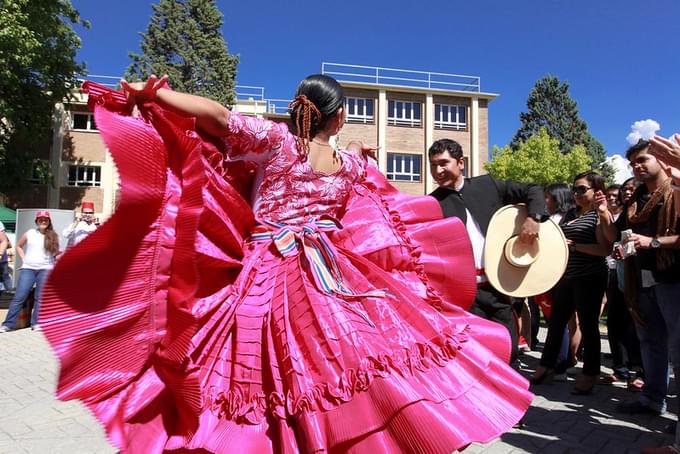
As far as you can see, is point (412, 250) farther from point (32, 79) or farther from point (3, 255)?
point (32, 79)

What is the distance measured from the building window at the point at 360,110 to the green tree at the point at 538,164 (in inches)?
324

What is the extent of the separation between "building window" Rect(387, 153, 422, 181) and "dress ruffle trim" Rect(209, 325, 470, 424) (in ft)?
101

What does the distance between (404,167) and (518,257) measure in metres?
29.3

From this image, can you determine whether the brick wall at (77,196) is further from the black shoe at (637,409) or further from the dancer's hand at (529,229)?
the black shoe at (637,409)

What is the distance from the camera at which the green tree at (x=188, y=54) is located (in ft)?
95.7

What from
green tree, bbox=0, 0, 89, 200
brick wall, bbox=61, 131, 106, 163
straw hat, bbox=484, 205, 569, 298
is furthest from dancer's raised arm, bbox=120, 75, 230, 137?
brick wall, bbox=61, 131, 106, 163

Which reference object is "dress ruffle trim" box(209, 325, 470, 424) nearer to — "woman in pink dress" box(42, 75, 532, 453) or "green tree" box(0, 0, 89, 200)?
"woman in pink dress" box(42, 75, 532, 453)

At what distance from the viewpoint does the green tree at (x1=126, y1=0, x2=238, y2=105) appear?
29.2m

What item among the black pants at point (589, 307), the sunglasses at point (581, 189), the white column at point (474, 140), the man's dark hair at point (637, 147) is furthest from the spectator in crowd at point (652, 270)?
the white column at point (474, 140)

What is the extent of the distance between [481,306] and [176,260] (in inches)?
104

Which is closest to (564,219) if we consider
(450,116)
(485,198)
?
(485,198)

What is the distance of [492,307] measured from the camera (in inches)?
148

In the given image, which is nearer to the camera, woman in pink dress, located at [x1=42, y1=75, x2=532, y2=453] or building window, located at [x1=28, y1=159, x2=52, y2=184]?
woman in pink dress, located at [x1=42, y1=75, x2=532, y2=453]

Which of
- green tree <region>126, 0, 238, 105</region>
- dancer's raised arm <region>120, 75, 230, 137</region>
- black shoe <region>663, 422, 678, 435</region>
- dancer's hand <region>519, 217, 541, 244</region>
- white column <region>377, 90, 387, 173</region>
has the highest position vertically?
green tree <region>126, 0, 238, 105</region>
